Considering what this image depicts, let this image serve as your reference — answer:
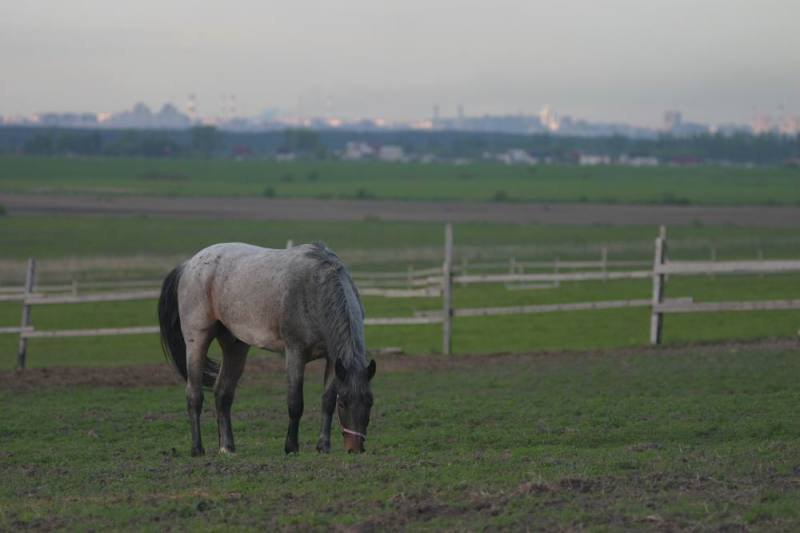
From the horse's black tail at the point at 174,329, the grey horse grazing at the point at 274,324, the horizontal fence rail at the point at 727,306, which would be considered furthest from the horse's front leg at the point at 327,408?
the horizontal fence rail at the point at 727,306

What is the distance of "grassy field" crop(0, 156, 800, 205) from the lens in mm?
89875

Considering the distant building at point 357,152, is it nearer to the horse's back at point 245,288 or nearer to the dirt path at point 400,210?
the dirt path at point 400,210

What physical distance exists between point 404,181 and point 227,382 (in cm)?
10962

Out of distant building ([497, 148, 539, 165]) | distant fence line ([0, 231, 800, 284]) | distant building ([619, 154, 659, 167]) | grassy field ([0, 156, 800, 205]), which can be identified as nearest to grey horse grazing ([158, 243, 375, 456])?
distant fence line ([0, 231, 800, 284])

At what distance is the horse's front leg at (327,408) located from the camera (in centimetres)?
802

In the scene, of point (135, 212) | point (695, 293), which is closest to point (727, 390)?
point (695, 293)

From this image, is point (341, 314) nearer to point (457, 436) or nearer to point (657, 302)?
point (457, 436)

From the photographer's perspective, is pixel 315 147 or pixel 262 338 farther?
pixel 315 147

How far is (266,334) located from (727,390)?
5.32 metres

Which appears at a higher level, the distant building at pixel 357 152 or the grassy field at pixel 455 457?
the distant building at pixel 357 152

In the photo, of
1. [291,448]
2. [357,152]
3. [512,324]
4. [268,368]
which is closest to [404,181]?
[357,152]

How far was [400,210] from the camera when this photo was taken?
74.3 m

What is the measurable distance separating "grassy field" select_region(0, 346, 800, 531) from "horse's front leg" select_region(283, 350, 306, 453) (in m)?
0.31

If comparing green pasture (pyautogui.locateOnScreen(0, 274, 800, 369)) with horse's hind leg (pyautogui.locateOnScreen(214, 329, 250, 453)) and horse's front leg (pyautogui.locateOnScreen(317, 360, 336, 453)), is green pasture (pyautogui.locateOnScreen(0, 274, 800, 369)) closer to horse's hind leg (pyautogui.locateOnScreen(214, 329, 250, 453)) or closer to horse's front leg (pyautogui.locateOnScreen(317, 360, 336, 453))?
horse's hind leg (pyautogui.locateOnScreen(214, 329, 250, 453))
